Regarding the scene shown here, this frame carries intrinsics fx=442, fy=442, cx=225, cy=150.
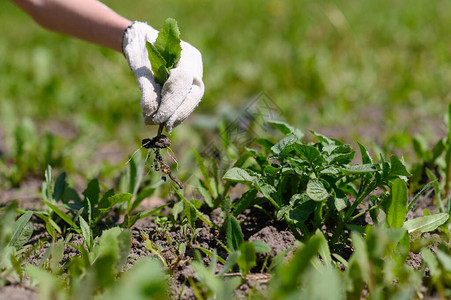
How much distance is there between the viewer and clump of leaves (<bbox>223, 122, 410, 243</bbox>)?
5.21 ft

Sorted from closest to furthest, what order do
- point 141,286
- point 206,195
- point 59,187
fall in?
1. point 141,286
2. point 206,195
3. point 59,187

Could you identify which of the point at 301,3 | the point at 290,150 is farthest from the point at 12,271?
the point at 301,3

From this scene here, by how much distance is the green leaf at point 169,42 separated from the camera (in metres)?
→ 1.65

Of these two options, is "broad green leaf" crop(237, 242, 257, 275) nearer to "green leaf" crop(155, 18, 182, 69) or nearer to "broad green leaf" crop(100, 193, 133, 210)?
"broad green leaf" crop(100, 193, 133, 210)

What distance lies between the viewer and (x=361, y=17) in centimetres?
577

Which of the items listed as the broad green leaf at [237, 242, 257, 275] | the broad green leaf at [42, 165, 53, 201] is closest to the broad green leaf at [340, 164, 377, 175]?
the broad green leaf at [237, 242, 257, 275]

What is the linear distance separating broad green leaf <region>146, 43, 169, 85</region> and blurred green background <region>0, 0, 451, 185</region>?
3.62ft

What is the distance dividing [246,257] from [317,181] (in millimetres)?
379

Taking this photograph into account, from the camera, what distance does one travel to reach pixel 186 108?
1.76m

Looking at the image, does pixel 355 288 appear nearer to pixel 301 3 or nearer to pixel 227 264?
pixel 227 264

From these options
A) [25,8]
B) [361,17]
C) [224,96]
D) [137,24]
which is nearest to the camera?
[137,24]

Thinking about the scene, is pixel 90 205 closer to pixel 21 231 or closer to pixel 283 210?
pixel 21 231

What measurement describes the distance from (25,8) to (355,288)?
2.22 metres

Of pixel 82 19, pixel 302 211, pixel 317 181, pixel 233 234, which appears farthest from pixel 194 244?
pixel 82 19
